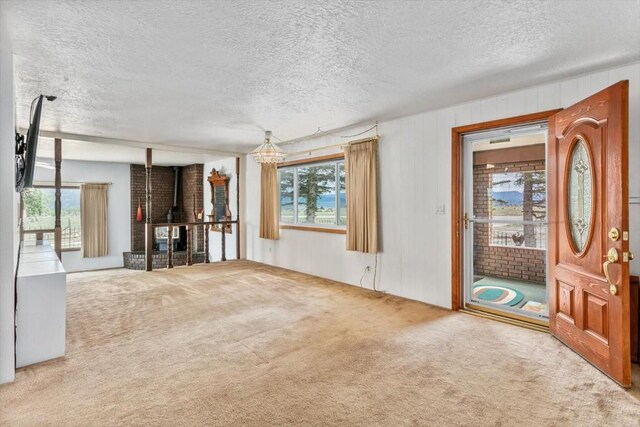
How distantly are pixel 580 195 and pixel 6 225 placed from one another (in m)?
4.35

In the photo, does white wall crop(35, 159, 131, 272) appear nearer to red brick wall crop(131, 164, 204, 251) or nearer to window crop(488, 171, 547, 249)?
red brick wall crop(131, 164, 204, 251)

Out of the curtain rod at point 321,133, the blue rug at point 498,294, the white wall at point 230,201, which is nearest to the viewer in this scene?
the blue rug at point 498,294

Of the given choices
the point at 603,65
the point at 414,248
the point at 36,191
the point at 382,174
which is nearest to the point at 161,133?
the point at 382,174

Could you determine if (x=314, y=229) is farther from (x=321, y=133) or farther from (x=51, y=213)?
Result: (x=51, y=213)

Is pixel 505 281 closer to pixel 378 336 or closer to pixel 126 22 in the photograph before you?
pixel 378 336

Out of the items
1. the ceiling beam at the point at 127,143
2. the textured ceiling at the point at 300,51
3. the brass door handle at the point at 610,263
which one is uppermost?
the ceiling beam at the point at 127,143

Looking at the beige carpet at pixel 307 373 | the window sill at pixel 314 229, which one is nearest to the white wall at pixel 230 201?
the window sill at pixel 314 229

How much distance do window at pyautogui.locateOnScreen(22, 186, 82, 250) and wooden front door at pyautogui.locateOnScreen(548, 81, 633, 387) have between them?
9.43 metres

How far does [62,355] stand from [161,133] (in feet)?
12.6

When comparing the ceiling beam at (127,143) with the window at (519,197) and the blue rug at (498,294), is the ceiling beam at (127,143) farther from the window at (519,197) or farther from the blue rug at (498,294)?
the blue rug at (498,294)

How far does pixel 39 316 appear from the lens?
2.72m

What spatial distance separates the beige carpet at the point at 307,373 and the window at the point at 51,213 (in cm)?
557

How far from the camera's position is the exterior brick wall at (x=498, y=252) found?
15.5 feet

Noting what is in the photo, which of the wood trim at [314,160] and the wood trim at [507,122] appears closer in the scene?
the wood trim at [507,122]
